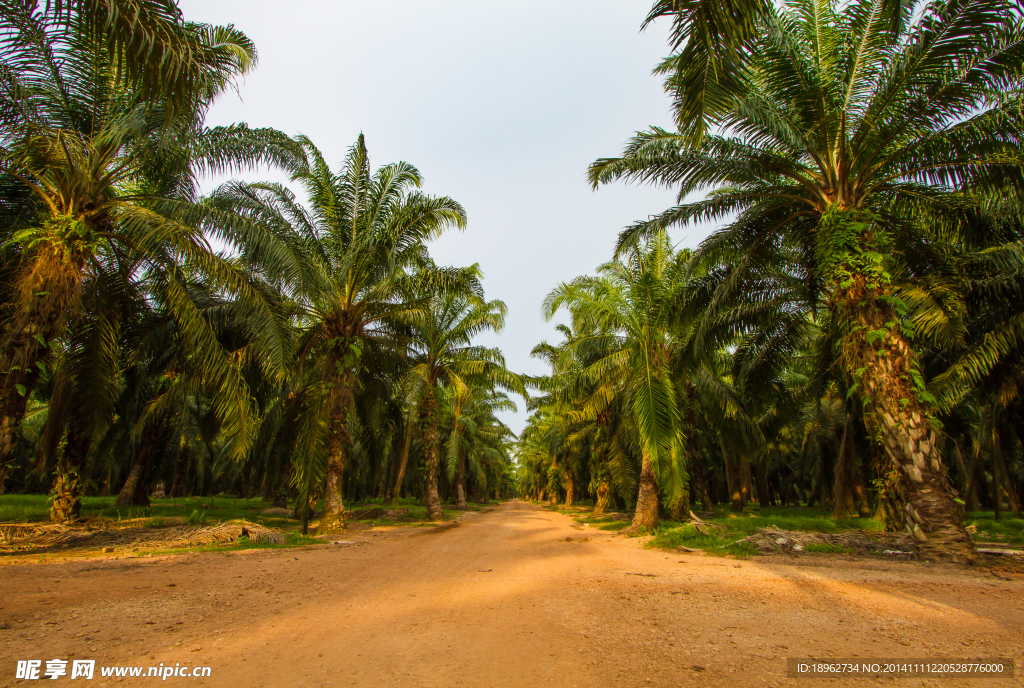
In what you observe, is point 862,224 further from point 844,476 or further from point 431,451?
point 431,451

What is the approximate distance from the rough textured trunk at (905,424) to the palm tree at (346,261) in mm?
10403

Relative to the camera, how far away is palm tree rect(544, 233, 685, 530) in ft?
35.4

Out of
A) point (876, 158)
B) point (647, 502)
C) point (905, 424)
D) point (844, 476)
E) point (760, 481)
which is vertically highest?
point (876, 158)

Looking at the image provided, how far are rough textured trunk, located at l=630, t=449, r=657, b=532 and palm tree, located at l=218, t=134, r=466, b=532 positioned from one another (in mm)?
8447

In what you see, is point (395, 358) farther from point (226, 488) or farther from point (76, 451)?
point (226, 488)

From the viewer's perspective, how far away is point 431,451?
21.6 m

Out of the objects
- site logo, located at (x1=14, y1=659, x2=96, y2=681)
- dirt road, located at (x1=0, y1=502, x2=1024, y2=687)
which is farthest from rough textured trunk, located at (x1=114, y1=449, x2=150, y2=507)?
site logo, located at (x1=14, y1=659, x2=96, y2=681)

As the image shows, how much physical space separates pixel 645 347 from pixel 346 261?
8.42 meters

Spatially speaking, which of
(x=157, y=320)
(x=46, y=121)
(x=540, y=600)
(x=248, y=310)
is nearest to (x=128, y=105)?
(x=46, y=121)

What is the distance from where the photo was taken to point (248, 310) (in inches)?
415

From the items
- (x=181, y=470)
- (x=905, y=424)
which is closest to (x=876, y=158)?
(x=905, y=424)

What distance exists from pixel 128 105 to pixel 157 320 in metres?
6.66

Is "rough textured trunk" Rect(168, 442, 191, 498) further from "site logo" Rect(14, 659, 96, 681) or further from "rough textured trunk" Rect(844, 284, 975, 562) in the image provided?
"rough textured trunk" Rect(844, 284, 975, 562)

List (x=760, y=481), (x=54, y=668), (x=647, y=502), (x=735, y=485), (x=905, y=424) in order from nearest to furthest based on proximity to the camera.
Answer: (x=54, y=668), (x=905, y=424), (x=647, y=502), (x=735, y=485), (x=760, y=481)
